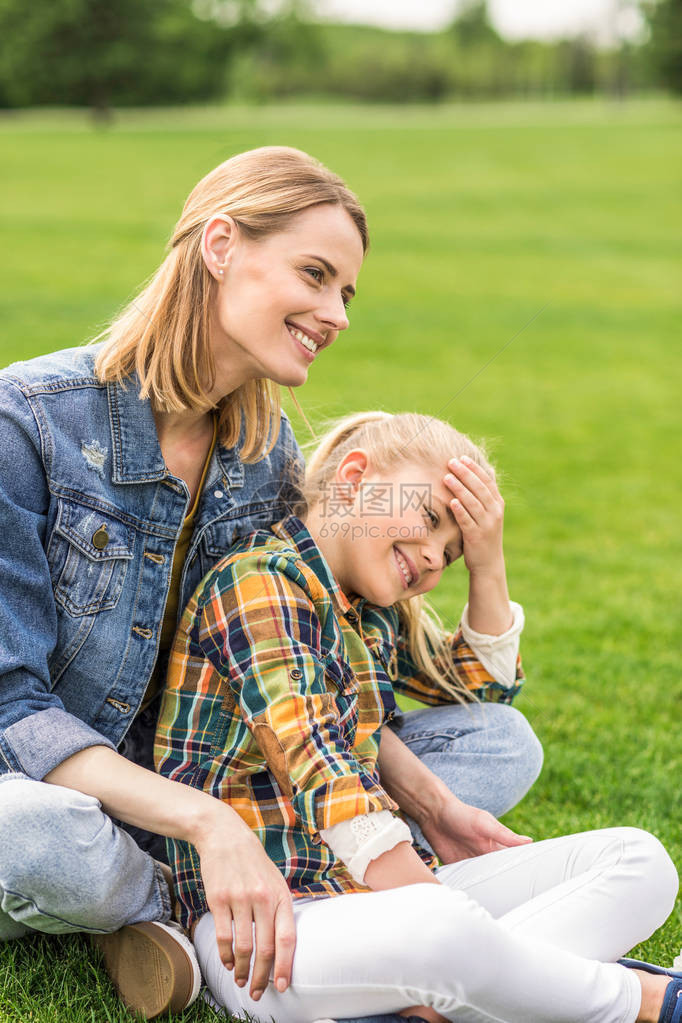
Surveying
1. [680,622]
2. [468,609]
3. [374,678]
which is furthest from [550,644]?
[374,678]

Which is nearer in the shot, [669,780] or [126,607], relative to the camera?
[126,607]

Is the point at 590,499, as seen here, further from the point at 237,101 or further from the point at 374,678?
the point at 237,101

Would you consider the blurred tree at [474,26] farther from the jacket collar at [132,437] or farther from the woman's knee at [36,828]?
the woman's knee at [36,828]

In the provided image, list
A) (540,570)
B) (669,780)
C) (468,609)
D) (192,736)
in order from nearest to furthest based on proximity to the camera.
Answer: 1. (192,736)
2. (468,609)
3. (669,780)
4. (540,570)

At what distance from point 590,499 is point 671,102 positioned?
48.8m

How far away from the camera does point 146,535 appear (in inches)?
83.1

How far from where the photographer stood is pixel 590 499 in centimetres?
657

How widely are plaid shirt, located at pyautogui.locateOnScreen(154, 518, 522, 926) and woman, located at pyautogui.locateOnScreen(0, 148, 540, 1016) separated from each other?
4.2 inches

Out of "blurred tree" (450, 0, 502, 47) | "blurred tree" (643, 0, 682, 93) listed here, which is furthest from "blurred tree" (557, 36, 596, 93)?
"blurred tree" (643, 0, 682, 93)

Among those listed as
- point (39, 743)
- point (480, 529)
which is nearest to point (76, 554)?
point (39, 743)

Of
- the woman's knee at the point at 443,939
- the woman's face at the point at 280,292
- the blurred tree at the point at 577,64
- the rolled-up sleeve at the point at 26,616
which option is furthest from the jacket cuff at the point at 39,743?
the blurred tree at the point at 577,64

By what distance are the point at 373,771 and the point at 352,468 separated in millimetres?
630

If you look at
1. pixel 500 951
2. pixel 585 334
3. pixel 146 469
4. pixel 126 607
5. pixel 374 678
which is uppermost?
pixel 146 469

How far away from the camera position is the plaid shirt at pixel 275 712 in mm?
1851
